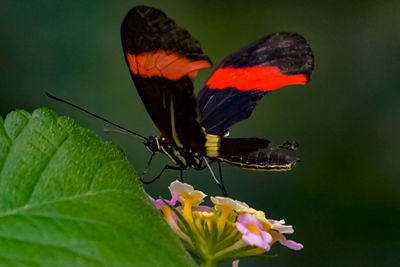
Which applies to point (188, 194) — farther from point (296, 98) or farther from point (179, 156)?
point (296, 98)

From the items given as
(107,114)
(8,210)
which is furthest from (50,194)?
(107,114)

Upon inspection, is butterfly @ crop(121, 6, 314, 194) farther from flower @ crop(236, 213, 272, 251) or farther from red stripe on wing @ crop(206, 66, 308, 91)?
flower @ crop(236, 213, 272, 251)

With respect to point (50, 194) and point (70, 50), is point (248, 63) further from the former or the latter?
point (70, 50)

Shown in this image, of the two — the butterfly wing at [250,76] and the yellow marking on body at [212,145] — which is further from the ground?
the butterfly wing at [250,76]

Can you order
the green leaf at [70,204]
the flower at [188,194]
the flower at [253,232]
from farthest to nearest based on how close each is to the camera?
the flower at [188,194]
the flower at [253,232]
the green leaf at [70,204]

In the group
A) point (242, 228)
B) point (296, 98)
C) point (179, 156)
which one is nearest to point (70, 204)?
point (242, 228)

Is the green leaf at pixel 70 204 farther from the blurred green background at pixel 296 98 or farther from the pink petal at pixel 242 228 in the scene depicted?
the blurred green background at pixel 296 98

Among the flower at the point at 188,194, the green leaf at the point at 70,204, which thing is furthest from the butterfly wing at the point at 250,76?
the green leaf at the point at 70,204

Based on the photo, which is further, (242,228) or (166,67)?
(166,67)
